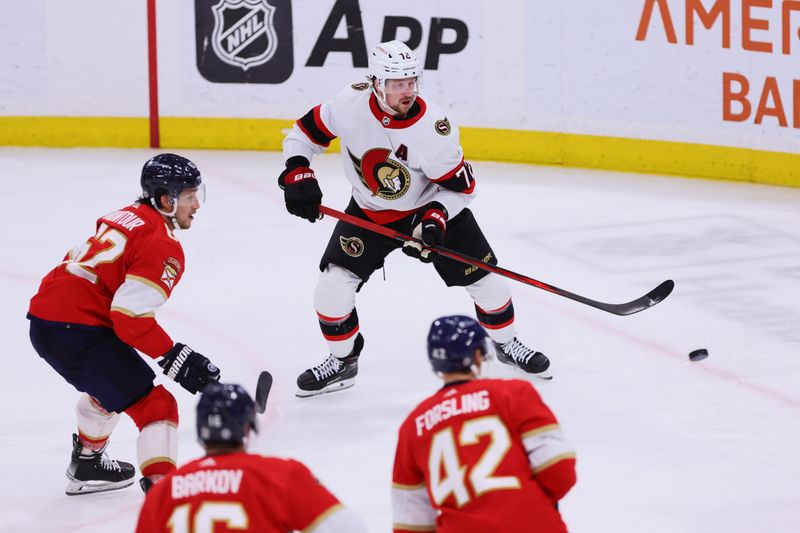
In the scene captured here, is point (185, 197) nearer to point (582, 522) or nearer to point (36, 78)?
point (582, 522)

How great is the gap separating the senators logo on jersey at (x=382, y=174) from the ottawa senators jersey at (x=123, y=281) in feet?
3.60

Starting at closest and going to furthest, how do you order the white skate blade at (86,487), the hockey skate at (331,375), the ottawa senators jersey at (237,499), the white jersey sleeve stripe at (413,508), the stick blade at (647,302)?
the ottawa senators jersey at (237,499) → the white jersey sleeve stripe at (413,508) → the white skate blade at (86,487) → the hockey skate at (331,375) → the stick blade at (647,302)

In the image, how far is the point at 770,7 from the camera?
7.03 metres

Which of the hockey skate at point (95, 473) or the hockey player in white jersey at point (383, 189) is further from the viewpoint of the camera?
the hockey player in white jersey at point (383, 189)

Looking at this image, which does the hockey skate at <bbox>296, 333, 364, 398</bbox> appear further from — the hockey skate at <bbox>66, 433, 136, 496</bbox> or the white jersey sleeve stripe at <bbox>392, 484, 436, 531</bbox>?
the white jersey sleeve stripe at <bbox>392, 484, 436, 531</bbox>

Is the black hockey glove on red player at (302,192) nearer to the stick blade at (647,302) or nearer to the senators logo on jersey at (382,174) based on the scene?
the senators logo on jersey at (382,174)

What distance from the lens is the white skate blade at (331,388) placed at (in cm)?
450

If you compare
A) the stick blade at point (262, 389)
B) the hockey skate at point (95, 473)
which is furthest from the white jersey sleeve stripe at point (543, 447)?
the hockey skate at point (95, 473)

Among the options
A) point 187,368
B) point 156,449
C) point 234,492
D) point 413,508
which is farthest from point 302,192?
point 234,492

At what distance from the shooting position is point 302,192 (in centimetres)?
431

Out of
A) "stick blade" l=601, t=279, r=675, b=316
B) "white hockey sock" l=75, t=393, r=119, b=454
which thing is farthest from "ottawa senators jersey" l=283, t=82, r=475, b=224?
"white hockey sock" l=75, t=393, r=119, b=454

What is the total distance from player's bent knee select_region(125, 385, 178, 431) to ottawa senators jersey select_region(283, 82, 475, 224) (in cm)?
128

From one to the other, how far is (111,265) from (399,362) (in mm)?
1738

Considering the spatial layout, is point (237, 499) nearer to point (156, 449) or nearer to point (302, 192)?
point (156, 449)
